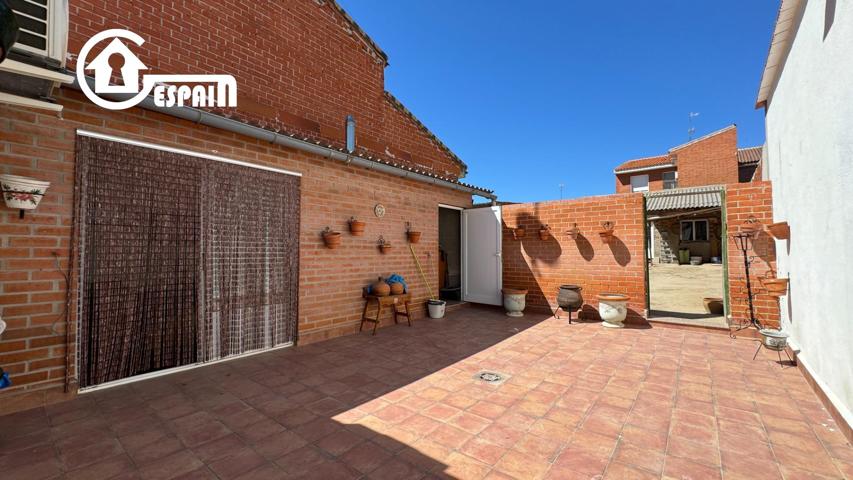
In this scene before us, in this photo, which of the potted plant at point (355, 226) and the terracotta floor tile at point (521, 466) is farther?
the potted plant at point (355, 226)

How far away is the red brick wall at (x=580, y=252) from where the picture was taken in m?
6.61

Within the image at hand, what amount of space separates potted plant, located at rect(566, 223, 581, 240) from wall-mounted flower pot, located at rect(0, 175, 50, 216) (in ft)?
25.5

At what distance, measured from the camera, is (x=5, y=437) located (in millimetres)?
2438

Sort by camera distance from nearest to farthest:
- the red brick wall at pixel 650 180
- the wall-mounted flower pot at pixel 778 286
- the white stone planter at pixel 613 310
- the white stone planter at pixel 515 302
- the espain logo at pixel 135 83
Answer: the espain logo at pixel 135 83 → the wall-mounted flower pot at pixel 778 286 → the white stone planter at pixel 613 310 → the white stone planter at pixel 515 302 → the red brick wall at pixel 650 180

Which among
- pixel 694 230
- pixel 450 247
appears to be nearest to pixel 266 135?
pixel 450 247

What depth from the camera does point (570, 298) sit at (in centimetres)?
644

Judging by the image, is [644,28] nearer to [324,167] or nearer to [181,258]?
[324,167]

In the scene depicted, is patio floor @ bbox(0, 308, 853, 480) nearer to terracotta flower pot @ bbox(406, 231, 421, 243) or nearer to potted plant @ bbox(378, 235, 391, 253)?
potted plant @ bbox(378, 235, 391, 253)

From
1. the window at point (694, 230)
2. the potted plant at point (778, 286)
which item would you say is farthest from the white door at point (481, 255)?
the window at point (694, 230)

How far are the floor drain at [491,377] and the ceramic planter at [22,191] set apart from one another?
4479 millimetres

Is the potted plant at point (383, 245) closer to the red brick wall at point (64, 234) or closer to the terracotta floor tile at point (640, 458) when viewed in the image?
the red brick wall at point (64, 234)

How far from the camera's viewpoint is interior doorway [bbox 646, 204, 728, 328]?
7027 mm

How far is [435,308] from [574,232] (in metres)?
3.44

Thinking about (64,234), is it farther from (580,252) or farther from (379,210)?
(580,252)
